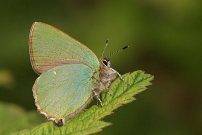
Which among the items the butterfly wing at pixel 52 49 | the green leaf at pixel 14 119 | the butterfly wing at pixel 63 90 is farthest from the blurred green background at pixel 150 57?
the butterfly wing at pixel 52 49

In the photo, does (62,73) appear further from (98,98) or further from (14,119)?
(14,119)

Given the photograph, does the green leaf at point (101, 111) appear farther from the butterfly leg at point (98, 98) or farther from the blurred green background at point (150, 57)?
the blurred green background at point (150, 57)

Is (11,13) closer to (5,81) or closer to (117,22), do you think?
(117,22)

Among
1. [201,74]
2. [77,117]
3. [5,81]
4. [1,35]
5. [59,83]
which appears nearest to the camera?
[77,117]

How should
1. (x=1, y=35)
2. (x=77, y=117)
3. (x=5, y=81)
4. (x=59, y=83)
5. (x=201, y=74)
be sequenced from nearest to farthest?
1. (x=77, y=117)
2. (x=59, y=83)
3. (x=5, y=81)
4. (x=201, y=74)
5. (x=1, y=35)

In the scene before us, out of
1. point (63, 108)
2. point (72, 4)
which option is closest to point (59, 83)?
point (63, 108)
